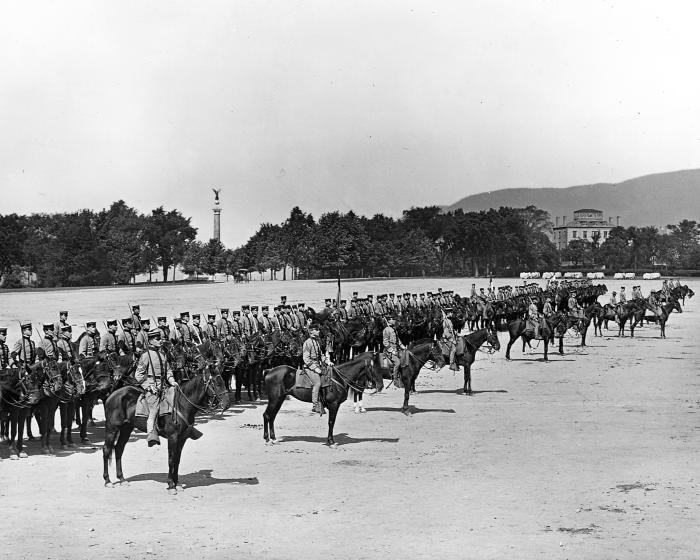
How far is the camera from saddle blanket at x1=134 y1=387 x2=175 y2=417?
14.3 m

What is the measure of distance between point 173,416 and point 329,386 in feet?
14.4

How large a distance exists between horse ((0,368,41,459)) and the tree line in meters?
58.1

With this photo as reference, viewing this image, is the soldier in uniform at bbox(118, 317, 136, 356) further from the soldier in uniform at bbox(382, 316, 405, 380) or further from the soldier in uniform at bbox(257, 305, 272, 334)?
the soldier in uniform at bbox(382, 316, 405, 380)

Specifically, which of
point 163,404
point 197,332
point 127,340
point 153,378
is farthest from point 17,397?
point 197,332

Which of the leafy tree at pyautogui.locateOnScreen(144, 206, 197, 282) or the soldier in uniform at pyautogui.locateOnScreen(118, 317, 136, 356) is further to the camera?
the leafy tree at pyautogui.locateOnScreen(144, 206, 197, 282)

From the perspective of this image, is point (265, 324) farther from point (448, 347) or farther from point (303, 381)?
point (303, 381)

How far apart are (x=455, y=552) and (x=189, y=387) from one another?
555 cm

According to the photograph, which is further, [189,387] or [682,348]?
[682,348]

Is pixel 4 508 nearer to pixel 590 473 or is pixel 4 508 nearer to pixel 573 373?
pixel 590 473

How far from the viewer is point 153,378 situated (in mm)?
15047

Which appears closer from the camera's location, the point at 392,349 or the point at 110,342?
the point at 110,342

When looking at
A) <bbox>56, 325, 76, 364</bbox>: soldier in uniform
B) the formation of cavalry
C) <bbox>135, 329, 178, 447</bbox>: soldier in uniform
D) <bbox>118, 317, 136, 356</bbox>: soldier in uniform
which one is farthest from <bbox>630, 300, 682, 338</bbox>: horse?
<bbox>135, 329, 178, 447</bbox>: soldier in uniform

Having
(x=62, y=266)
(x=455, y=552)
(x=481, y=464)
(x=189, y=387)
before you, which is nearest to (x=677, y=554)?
(x=455, y=552)

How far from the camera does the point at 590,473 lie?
Result: 1520 centimetres
